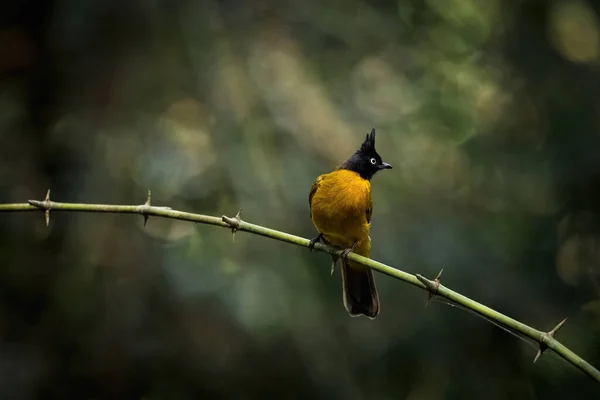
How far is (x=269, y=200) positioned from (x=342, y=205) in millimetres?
903

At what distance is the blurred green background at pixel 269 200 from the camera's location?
3.08 meters

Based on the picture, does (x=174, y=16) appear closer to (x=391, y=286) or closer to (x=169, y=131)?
(x=169, y=131)

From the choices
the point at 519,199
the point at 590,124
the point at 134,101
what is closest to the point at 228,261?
the point at 134,101

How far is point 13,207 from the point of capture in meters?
1.56

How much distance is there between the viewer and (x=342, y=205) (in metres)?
2.34

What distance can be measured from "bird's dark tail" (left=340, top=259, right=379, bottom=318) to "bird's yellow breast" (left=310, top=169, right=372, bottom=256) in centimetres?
13

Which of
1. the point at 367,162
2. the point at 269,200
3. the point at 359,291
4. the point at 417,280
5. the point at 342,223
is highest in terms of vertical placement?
→ the point at 269,200

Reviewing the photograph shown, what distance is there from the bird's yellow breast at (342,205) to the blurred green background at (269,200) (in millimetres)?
735

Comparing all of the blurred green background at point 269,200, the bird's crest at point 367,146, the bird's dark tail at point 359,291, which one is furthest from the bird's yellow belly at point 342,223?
the blurred green background at point 269,200

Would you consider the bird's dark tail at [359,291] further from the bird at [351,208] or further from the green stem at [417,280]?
the green stem at [417,280]

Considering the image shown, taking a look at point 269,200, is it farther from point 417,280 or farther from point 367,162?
point 417,280

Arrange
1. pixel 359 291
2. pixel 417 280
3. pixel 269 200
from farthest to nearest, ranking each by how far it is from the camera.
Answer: pixel 269 200
pixel 359 291
pixel 417 280

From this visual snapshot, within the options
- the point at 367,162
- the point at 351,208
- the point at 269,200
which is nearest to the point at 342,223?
the point at 351,208

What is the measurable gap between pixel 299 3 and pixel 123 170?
1459 mm
